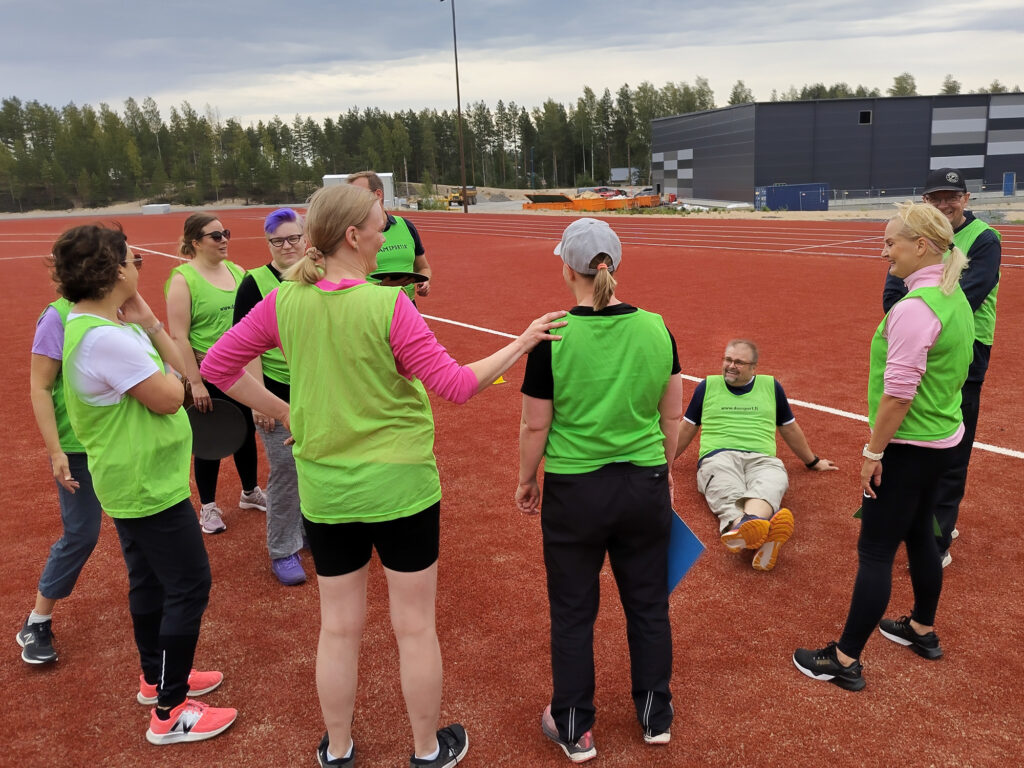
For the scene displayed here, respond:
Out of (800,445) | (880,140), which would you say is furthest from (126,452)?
(880,140)

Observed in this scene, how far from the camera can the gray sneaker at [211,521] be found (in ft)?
16.7

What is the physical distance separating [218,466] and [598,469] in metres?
3.41

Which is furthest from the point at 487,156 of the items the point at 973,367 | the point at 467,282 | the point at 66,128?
the point at 973,367

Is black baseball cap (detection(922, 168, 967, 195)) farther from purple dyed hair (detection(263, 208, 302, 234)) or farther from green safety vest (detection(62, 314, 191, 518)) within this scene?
green safety vest (detection(62, 314, 191, 518))

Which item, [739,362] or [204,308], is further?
[739,362]

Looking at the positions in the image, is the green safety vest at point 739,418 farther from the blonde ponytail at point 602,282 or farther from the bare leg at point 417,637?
the bare leg at point 417,637

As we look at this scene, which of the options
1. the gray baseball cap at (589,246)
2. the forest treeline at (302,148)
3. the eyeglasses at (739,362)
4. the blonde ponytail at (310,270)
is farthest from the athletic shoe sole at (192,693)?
the forest treeline at (302,148)

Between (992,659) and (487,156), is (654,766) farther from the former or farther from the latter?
(487,156)

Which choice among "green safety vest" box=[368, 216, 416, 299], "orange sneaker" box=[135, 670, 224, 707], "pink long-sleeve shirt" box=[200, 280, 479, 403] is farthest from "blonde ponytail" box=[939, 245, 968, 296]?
"orange sneaker" box=[135, 670, 224, 707]

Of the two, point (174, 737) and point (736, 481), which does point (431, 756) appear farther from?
point (736, 481)

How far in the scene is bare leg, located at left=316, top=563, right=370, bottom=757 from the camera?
8.57 ft

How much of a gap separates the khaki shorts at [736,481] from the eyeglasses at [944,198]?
6.07 ft

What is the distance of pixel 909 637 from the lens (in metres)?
3.49

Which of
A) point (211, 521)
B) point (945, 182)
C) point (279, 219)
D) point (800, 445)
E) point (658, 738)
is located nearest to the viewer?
point (658, 738)
